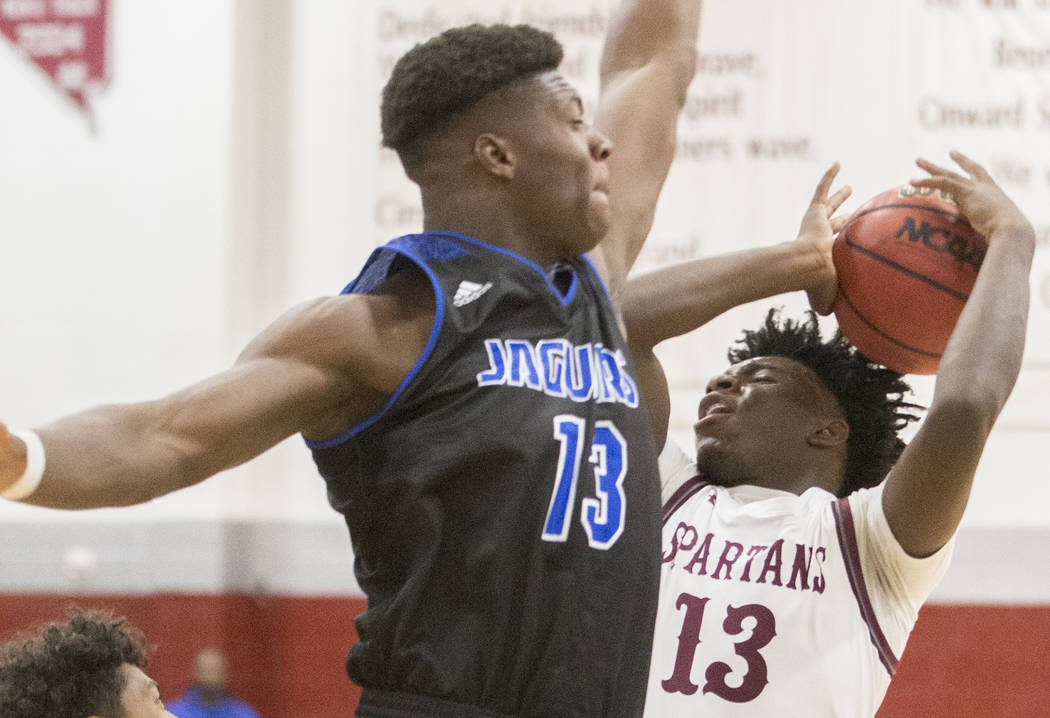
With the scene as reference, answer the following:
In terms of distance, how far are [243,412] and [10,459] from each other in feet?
0.95

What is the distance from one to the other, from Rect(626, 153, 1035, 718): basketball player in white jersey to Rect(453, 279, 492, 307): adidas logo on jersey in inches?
30.6

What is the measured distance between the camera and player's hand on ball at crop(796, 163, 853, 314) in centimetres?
270

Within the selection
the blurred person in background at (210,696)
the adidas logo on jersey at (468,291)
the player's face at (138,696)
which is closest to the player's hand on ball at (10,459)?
the adidas logo on jersey at (468,291)

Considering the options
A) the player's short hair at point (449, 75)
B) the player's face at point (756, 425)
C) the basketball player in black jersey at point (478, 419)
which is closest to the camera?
the basketball player in black jersey at point (478, 419)

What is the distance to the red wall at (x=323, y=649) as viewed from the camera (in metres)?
4.84

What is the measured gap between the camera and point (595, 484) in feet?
5.82

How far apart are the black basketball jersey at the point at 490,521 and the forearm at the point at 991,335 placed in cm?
81

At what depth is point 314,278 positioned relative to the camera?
5539mm

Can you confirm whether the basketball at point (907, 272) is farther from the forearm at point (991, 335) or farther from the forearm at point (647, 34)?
the forearm at point (647, 34)

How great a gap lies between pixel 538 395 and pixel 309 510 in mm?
3838

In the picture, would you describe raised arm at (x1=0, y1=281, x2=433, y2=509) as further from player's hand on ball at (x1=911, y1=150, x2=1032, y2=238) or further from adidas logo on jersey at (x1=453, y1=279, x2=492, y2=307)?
player's hand on ball at (x1=911, y1=150, x2=1032, y2=238)

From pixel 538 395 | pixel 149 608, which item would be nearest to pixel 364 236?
pixel 149 608

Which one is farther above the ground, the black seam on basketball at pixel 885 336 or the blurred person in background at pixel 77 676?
the black seam on basketball at pixel 885 336

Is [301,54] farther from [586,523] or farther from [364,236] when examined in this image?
[586,523]
